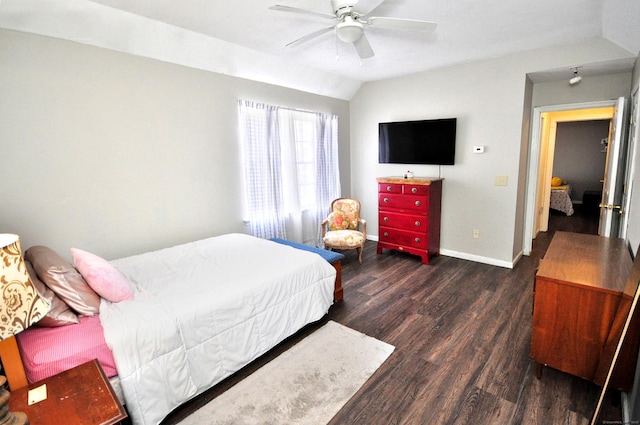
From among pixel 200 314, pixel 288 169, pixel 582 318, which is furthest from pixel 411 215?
pixel 200 314

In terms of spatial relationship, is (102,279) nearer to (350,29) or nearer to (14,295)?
Answer: (14,295)

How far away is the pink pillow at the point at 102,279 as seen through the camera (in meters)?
1.93

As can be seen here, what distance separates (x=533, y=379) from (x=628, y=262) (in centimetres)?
102

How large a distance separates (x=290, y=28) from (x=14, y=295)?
2744 millimetres

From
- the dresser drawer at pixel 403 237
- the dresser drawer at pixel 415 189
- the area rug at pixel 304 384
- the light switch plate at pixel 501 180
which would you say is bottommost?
the area rug at pixel 304 384

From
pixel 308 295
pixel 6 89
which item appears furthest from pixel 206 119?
pixel 308 295

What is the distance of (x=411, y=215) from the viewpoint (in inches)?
168

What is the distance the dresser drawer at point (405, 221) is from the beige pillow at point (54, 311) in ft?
12.0

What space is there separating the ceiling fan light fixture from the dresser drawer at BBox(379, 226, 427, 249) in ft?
8.94

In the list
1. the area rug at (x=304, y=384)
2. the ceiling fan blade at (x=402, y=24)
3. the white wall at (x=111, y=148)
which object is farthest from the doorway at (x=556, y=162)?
the white wall at (x=111, y=148)

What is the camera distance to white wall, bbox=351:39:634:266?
3.68 meters

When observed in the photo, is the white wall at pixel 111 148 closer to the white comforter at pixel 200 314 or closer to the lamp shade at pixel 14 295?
the white comforter at pixel 200 314

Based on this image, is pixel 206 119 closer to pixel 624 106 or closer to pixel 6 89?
pixel 6 89

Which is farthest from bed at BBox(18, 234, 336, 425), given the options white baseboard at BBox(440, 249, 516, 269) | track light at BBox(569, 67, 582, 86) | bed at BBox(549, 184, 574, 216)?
bed at BBox(549, 184, 574, 216)
